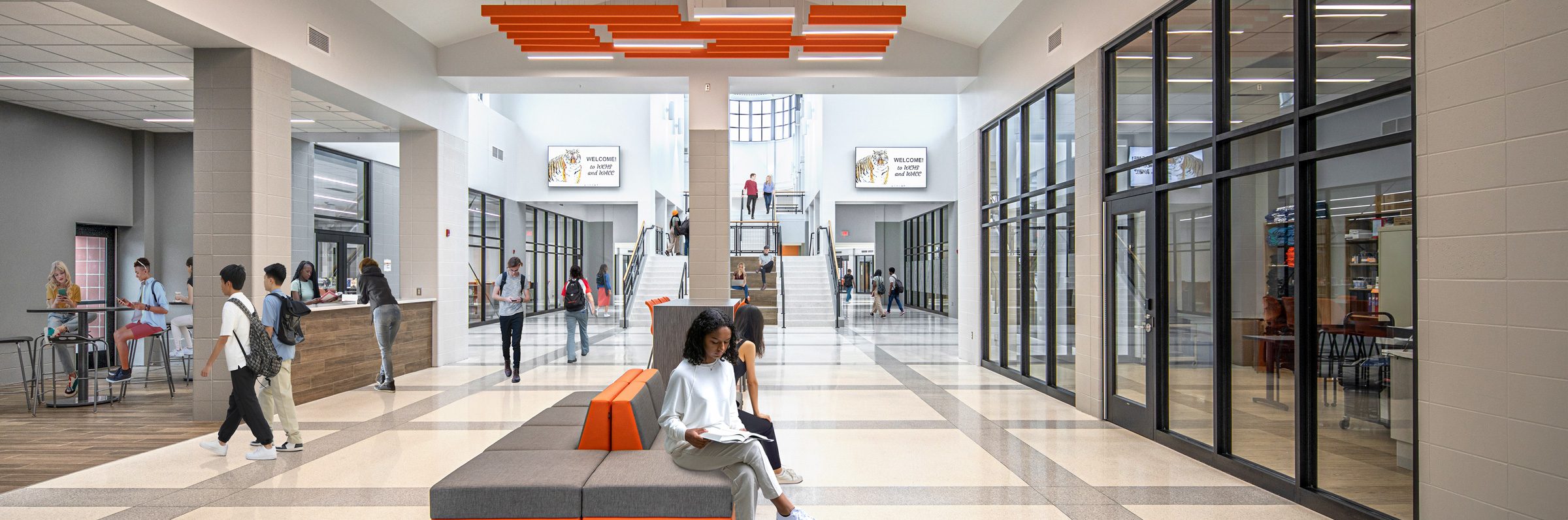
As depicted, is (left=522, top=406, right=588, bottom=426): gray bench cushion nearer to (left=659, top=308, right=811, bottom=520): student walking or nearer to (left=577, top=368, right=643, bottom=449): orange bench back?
(left=577, top=368, right=643, bottom=449): orange bench back

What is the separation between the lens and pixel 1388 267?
3.86 metres

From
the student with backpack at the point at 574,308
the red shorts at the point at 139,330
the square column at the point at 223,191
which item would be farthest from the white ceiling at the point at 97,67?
the student with backpack at the point at 574,308

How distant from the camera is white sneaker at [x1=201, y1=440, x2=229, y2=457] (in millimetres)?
5168

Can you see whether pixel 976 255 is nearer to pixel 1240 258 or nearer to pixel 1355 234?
pixel 1240 258

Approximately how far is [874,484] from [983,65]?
283 inches

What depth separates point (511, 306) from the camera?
29.2 feet

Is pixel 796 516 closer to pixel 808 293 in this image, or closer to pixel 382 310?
pixel 382 310

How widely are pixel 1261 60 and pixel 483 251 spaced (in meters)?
15.8

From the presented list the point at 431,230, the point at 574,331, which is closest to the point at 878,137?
the point at 574,331

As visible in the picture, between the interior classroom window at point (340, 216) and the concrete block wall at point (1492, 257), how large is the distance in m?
12.9

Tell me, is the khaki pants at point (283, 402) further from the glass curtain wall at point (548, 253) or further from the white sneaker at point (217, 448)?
the glass curtain wall at point (548, 253)

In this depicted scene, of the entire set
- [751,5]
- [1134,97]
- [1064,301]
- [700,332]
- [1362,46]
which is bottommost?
[1064,301]

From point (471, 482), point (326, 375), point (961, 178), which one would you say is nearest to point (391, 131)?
point (326, 375)

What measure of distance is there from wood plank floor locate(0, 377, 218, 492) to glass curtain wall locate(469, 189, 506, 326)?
9.07 meters
